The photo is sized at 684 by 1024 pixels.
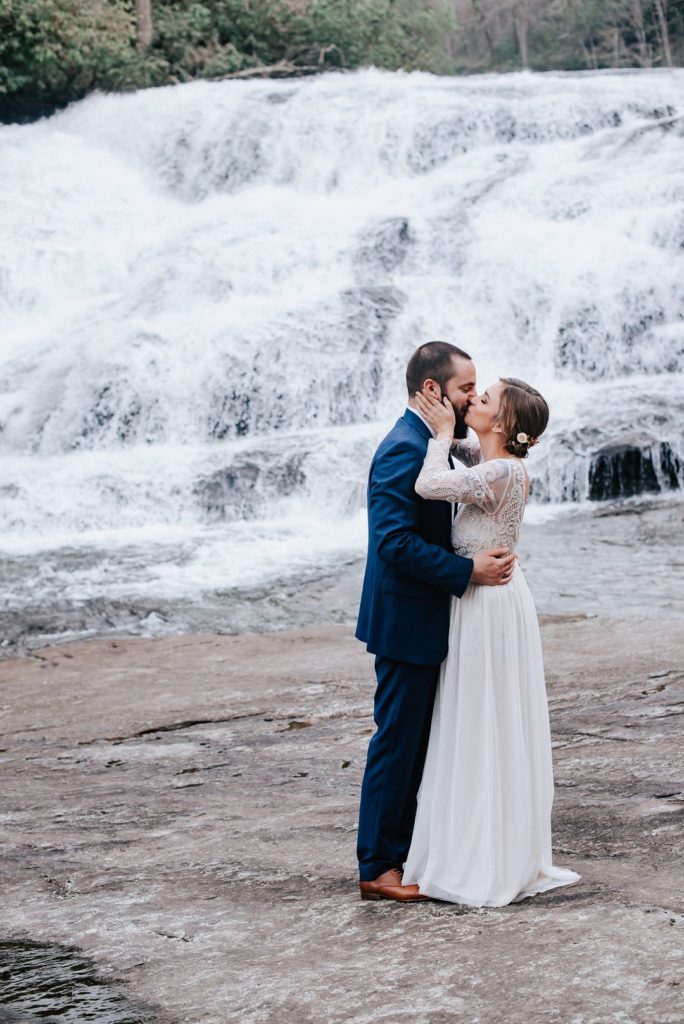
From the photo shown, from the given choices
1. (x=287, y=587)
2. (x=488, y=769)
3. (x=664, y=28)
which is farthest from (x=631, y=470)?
(x=664, y=28)

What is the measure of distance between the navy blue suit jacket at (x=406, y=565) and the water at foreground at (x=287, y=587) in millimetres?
4872

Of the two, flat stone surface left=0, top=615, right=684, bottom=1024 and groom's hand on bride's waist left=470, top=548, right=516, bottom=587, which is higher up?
groom's hand on bride's waist left=470, top=548, right=516, bottom=587

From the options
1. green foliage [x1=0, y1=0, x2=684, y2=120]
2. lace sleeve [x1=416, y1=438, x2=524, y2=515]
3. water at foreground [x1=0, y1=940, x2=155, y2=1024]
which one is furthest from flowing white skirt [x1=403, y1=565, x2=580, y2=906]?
green foliage [x1=0, y1=0, x2=684, y2=120]

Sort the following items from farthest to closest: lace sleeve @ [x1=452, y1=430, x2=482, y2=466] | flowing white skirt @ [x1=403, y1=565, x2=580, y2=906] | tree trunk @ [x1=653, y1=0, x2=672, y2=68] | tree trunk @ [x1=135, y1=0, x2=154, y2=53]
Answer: tree trunk @ [x1=653, y1=0, x2=672, y2=68], tree trunk @ [x1=135, y1=0, x2=154, y2=53], lace sleeve @ [x1=452, y1=430, x2=482, y2=466], flowing white skirt @ [x1=403, y1=565, x2=580, y2=906]

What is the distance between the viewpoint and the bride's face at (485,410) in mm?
3371

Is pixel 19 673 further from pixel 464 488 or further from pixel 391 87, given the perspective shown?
pixel 391 87

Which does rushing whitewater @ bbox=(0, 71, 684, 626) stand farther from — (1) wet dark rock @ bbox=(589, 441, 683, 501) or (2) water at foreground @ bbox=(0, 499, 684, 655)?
(2) water at foreground @ bbox=(0, 499, 684, 655)

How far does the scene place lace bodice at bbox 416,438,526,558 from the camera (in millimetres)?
3309

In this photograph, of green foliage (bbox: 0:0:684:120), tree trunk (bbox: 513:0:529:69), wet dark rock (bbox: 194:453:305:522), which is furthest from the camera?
tree trunk (bbox: 513:0:529:69)

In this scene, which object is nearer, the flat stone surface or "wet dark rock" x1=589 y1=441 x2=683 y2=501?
the flat stone surface

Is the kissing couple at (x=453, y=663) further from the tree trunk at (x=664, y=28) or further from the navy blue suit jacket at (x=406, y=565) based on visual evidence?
the tree trunk at (x=664, y=28)

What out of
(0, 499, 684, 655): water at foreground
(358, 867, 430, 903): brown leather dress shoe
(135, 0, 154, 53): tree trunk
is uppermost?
(135, 0, 154, 53): tree trunk

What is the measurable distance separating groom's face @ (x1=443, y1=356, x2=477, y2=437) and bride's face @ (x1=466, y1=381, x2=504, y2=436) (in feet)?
0.07

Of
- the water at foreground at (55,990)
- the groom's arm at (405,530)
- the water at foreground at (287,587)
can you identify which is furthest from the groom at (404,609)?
the water at foreground at (287,587)
